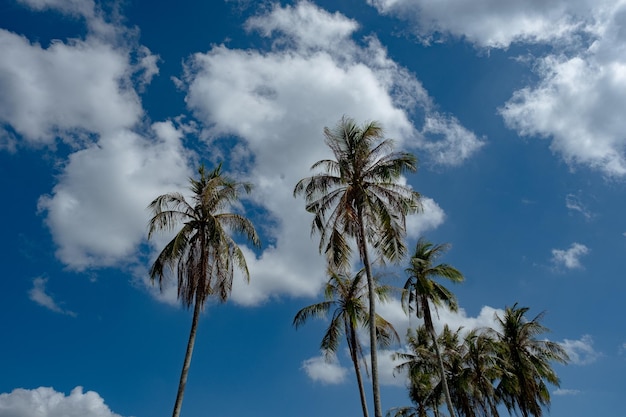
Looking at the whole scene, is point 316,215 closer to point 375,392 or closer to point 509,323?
point 375,392

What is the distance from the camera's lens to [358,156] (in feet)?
75.8

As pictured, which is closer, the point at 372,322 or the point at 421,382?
the point at 372,322

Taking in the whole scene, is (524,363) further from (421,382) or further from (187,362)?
(187,362)

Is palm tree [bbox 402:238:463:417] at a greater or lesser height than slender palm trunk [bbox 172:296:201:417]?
greater

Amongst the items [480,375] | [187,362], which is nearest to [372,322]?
[187,362]

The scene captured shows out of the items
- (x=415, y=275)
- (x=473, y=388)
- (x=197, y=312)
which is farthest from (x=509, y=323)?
(x=197, y=312)

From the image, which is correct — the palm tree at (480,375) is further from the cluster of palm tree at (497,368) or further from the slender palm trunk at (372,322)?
the slender palm trunk at (372,322)

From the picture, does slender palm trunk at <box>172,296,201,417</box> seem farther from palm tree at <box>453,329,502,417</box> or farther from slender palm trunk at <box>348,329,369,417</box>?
palm tree at <box>453,329,502,417</box>

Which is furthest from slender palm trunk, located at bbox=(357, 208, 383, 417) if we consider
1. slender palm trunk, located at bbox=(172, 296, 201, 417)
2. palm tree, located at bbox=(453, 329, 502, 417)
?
palm tree, located at bbox=(453, 329, 502, 417)

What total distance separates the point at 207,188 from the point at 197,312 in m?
5.71

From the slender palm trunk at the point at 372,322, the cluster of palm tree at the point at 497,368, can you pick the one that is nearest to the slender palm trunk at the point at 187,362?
the slender palm trunk at the point at 372,322

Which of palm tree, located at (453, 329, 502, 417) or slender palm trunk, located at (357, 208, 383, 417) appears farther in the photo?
palm tree, located at (453, 329, 502, 417)

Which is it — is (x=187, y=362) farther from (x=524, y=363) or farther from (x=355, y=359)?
(x=524, y=363)

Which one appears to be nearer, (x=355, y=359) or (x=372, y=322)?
(x=372, y=322)
